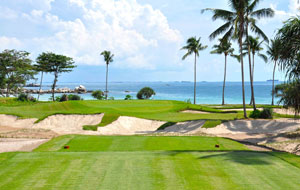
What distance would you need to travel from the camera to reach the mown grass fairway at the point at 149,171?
271 inches

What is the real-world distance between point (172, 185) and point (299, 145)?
38.8ft

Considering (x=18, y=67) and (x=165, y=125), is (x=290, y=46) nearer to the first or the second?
(x=165, y=125)

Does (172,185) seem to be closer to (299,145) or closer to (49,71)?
(299,145)

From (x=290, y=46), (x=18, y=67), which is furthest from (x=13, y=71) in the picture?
(x=290, y=46)

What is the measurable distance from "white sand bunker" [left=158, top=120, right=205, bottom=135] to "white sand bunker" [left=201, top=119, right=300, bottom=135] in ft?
2.98

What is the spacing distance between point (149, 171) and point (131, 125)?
19.7m

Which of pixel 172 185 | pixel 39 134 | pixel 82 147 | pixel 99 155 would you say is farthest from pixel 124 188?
pixel 39 134

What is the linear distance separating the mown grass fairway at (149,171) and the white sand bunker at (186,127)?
13.5 m

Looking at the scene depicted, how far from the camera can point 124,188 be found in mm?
6641

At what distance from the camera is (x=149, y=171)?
7945 mm

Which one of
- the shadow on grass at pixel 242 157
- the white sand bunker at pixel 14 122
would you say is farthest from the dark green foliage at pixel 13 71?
the shadow on grass at pixel 242 157

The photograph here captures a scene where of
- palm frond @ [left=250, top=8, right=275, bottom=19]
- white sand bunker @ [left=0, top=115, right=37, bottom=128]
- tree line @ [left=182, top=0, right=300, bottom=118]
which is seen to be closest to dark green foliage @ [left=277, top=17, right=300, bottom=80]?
tree line @ [left=182, top=0, right=300, bottom=118]

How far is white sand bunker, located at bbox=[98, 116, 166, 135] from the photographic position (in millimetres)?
26031

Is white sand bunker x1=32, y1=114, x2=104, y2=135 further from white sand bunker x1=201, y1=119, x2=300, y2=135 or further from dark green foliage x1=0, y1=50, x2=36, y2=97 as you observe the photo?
dark green foliage x1=0, y1=50, x2=36, y2=97
